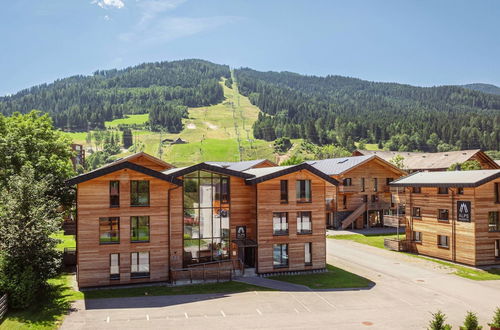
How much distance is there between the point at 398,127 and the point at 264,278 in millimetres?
171124

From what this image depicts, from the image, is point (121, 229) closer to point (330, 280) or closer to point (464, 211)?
point (330, 280)

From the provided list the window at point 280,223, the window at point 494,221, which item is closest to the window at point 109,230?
the window at point 280,223

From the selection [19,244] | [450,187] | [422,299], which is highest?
[450,187]

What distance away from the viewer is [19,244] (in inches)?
1037

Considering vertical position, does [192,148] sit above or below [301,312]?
above

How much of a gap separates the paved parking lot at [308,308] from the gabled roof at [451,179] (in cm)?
876

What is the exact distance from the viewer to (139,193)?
3150cm

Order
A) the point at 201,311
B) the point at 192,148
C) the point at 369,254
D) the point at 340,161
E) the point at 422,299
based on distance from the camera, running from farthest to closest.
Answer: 1. the point at 192,148
2. the point at 340,161
3. the point at 369,254
4. the point at 422,299
5. the point at 201,311

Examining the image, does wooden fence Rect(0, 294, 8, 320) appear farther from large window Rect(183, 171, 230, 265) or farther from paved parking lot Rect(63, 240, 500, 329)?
large window Rect(183, 171, 230, 265)

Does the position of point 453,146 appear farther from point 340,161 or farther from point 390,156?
point 340,161

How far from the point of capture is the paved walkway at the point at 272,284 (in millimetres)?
30984

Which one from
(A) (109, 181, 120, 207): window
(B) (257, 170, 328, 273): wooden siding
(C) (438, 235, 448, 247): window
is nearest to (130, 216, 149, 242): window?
(A) (109, 181, 120, 207): window

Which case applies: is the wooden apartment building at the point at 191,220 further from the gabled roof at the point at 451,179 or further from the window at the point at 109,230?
the gabled roof at the point at 451,179

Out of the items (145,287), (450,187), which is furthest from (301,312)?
(450,187)
